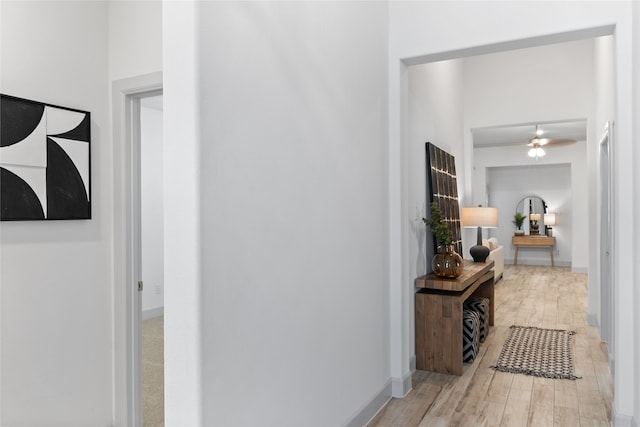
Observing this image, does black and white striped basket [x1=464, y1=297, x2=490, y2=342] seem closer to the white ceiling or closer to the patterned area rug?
the patterned area rug

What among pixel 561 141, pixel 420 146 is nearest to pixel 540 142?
pixel 561 141

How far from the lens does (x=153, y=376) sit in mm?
3594

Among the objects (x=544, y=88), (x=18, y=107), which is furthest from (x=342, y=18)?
(x=544, y=88)

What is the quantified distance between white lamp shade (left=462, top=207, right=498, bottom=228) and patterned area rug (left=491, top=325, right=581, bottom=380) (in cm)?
117

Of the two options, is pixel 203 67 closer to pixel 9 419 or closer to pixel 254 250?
pixel 254 250

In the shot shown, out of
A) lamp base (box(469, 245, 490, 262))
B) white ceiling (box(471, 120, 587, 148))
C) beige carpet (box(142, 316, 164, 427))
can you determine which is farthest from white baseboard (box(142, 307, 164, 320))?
white ceiling (box(471, 120, 587, 148))

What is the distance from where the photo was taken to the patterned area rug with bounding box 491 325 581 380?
353cm

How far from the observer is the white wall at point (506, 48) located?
246 centimetres

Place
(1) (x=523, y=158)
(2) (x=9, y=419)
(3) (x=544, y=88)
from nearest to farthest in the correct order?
(2) (x=9, y=419) < (3) (x=544, y=88) < (1) (x=523, y=158)

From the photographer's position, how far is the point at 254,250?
5.53 ft

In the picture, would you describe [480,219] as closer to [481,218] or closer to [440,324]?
[481,218]

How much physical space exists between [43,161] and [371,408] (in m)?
2.22

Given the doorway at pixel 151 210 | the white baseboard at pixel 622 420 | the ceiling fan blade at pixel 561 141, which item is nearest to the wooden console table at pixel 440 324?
the white baseboard at pixel 622 420

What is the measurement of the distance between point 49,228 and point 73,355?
2.24ft
